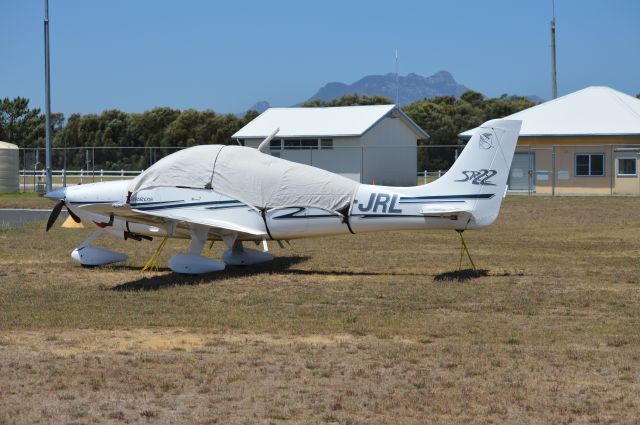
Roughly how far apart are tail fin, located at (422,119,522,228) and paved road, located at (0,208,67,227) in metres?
16.0

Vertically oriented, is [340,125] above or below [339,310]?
above

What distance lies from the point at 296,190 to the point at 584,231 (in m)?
11.0

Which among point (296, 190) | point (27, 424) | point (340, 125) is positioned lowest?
point (27, 424)

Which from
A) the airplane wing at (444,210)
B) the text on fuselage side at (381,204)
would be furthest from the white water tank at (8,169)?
the airplane wing at (444,210)

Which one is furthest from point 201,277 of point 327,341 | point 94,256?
point 327,341

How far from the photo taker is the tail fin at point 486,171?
14047 mm

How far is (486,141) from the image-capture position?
14195mm

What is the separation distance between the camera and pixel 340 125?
5053 centimetres

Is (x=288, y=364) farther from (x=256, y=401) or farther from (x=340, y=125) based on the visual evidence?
(x=340, y=125)

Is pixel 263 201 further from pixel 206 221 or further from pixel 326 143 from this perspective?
pixel 326 143

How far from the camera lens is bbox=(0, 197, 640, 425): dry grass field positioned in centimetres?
727

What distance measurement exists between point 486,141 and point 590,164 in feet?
96.6

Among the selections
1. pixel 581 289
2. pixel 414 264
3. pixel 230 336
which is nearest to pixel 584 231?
pixel 414 264

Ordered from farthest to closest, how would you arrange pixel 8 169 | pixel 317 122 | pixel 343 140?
pixel 317 122 < pixel 343 140 < pixel 8 169
